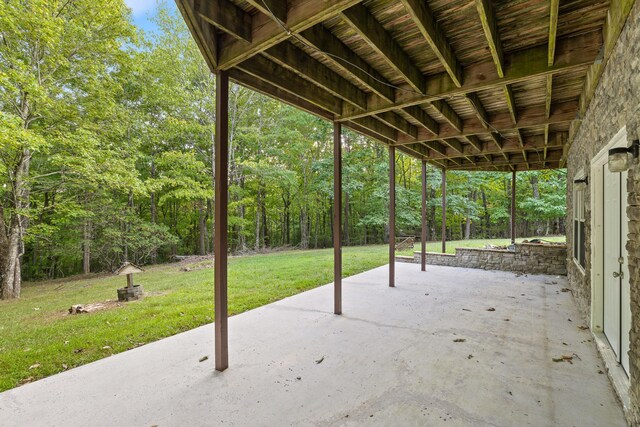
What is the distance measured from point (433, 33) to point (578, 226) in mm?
4556

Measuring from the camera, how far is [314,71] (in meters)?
3.01

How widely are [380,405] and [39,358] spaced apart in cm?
374

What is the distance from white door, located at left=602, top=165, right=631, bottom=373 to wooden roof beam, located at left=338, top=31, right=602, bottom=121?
112 centimetres

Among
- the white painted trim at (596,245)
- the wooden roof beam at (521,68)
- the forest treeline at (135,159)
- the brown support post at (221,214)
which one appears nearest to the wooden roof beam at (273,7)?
the brown support post at (221,214)

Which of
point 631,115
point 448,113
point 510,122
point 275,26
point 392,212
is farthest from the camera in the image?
point 392,212

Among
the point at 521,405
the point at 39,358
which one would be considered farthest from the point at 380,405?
the point at 39,358

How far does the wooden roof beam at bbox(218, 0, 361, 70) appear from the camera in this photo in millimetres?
1878

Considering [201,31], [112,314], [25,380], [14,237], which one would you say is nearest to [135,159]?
[14,237]

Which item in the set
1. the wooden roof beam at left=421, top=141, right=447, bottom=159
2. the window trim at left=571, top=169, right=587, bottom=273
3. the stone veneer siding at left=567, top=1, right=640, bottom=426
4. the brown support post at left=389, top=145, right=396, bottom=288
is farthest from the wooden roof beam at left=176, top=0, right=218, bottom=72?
the wooden roof beam at left=421, top=141, right=447, bottom=159

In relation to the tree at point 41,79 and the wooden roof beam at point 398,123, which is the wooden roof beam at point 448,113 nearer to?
the wooden roof beam at point 398,123

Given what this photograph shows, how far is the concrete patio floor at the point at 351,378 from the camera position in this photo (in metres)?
2.13

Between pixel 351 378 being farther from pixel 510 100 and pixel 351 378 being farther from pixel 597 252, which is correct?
pixel 510 100

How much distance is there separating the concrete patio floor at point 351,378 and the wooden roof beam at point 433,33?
9.57 ft

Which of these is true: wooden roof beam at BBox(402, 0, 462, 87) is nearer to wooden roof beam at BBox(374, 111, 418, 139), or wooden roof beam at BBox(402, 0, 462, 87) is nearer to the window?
wooden roof beam at BBox(374, 111, 418, 139)
